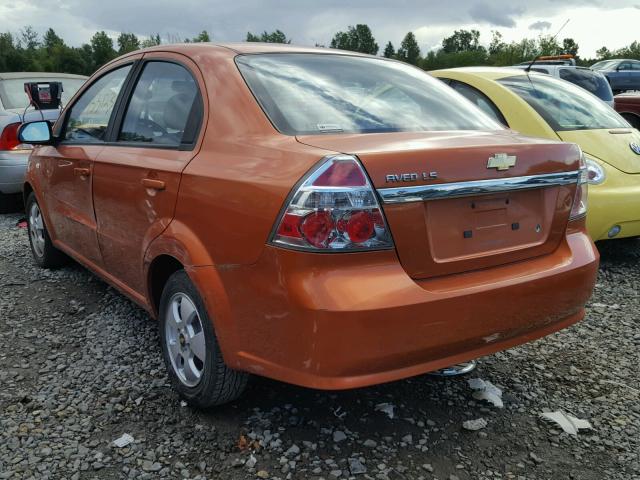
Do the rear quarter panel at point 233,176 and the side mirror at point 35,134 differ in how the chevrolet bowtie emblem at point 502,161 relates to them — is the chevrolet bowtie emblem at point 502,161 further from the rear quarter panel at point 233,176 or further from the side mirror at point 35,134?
the side mirror at point 35,134

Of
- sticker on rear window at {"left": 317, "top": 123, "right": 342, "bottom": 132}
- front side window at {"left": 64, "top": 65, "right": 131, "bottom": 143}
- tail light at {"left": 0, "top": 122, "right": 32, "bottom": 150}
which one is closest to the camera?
sticker on rear window at {"left": 317, "top": 123, "right": 342, "bottom": 132}

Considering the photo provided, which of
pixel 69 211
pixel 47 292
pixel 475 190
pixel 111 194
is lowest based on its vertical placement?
pixel 47 292

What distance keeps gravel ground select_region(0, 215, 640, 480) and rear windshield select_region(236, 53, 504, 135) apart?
120 centimetres

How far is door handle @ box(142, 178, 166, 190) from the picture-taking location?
9.18ft

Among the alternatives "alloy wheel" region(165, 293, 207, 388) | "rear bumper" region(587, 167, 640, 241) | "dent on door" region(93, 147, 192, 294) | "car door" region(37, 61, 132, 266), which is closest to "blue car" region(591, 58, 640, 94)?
"rear bumper" region(587, 167, 640, 241)

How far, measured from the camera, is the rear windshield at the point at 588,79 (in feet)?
30.3

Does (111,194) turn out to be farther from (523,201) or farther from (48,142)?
(523,201)

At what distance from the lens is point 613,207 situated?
4754mm

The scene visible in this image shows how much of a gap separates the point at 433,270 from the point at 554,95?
424cm

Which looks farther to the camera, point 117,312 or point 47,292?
point 47,292

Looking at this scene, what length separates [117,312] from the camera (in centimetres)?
407

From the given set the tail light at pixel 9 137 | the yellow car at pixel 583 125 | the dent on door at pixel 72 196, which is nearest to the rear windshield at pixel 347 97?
the dent on door at pixel 72 196

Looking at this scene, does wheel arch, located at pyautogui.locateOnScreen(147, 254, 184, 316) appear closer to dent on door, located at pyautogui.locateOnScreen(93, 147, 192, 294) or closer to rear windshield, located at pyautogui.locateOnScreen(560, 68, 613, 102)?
dent on door, located at pyautogui.locateOnScreen(93, 147, 192, 294)

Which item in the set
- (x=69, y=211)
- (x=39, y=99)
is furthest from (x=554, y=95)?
(x=39, y=99)
